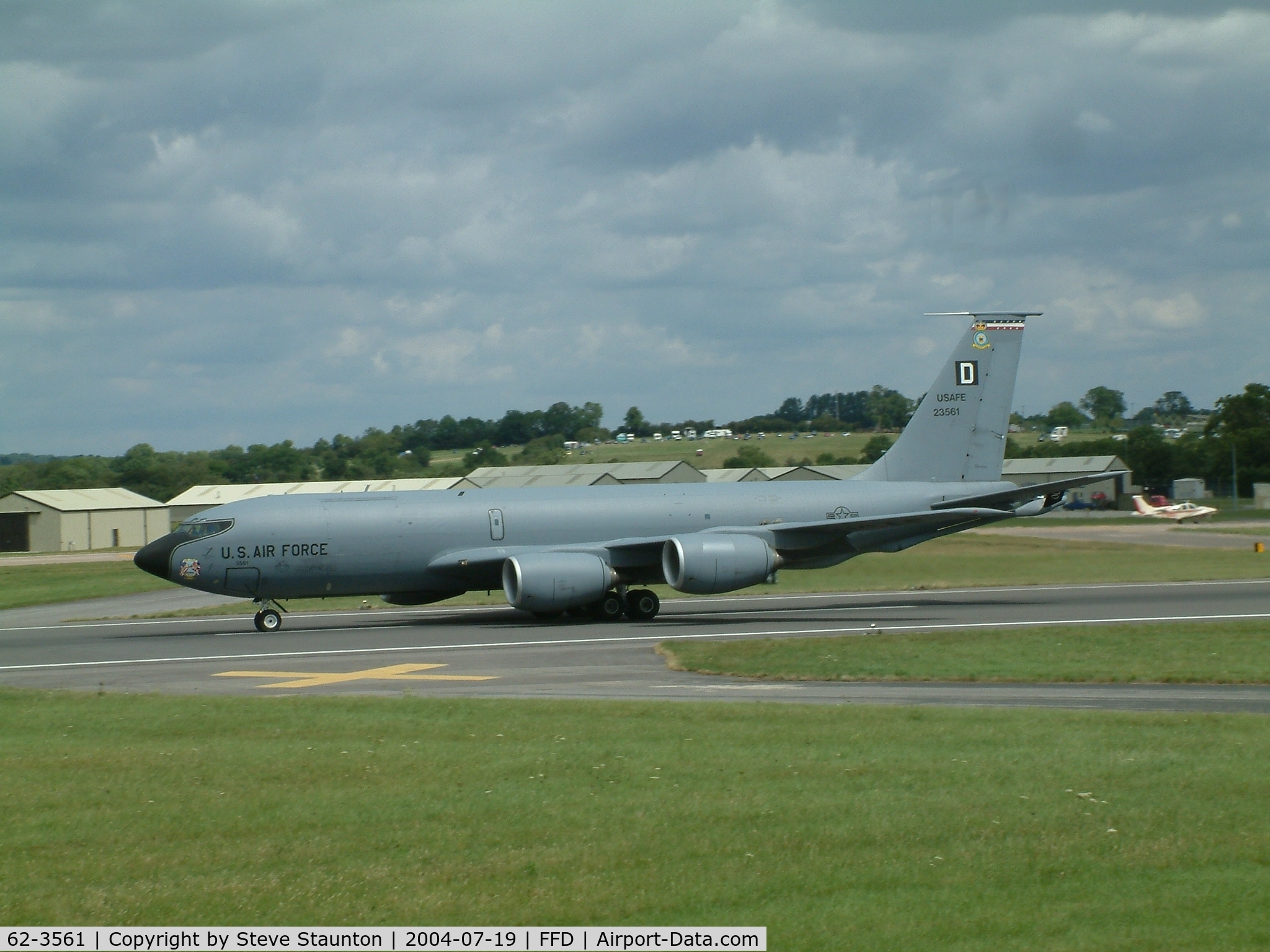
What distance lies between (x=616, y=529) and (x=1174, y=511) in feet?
175

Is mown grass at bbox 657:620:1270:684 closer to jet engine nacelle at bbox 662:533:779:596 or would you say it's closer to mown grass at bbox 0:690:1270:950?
mown grass at bbox 0:690:1270:950

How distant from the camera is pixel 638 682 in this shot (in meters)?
19.7

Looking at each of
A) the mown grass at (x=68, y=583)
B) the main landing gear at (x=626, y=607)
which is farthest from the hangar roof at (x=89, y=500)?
the main landing gear at (x=626, y=607)

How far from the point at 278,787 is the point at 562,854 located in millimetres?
3375

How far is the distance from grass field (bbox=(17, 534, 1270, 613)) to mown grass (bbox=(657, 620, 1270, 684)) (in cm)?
1172

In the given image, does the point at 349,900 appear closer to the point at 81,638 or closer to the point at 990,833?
the point at 990,833

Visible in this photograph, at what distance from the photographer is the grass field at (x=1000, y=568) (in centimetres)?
3778

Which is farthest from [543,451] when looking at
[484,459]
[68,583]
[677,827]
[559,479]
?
[677,827]

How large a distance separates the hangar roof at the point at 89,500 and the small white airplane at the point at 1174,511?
72.2 metres

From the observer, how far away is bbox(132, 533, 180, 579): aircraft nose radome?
30.1m

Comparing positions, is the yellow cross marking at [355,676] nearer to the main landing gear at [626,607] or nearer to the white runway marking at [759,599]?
the main landing gear at [626,607]

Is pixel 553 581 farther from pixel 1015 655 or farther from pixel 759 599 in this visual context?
pixel 1015 655
